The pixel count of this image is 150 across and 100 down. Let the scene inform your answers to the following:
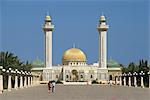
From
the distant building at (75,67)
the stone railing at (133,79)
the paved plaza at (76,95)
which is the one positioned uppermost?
the distant building at (75,67)

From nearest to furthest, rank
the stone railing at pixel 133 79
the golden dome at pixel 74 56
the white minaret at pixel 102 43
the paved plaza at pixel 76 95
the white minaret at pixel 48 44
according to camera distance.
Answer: the paved plaza at pixel 76 95 → the stone railing at pixel 133 79 → the white minaret at pixel 48 44 → the white minaret at pixel 102 43 → the golden dome at pixel 74 56

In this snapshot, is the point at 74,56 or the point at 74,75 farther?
the point at 74,56

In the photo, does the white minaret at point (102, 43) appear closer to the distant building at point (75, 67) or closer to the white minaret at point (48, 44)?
the distant building at point (75, 67)

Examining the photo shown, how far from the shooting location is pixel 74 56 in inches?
3846

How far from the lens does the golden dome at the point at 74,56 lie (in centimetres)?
9775

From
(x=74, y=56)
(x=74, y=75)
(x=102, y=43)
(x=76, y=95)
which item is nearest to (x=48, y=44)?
(x=74, y=56)

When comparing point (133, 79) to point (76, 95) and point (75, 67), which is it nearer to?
point (76, 95)

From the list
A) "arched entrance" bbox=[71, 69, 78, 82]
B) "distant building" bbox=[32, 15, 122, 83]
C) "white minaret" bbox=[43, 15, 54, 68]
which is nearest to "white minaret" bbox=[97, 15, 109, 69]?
"distant building" bbox=[32, 15, 122, 83]

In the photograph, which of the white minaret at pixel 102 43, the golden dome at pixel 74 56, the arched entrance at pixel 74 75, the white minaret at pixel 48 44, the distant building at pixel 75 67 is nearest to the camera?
the white minaret at pixel 48 44

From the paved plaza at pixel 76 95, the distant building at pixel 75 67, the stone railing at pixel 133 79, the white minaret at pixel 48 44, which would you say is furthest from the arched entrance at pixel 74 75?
the paved plaza at pixel 76 95

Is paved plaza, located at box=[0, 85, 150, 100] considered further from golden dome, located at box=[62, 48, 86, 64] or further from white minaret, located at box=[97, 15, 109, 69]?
golden dome, located at box=[62, 48, 86, 64]

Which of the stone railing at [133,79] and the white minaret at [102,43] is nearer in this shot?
the stone railing at [133,79]

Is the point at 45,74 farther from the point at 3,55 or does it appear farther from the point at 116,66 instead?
the point at 3,55

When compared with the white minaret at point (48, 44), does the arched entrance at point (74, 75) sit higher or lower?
lower
